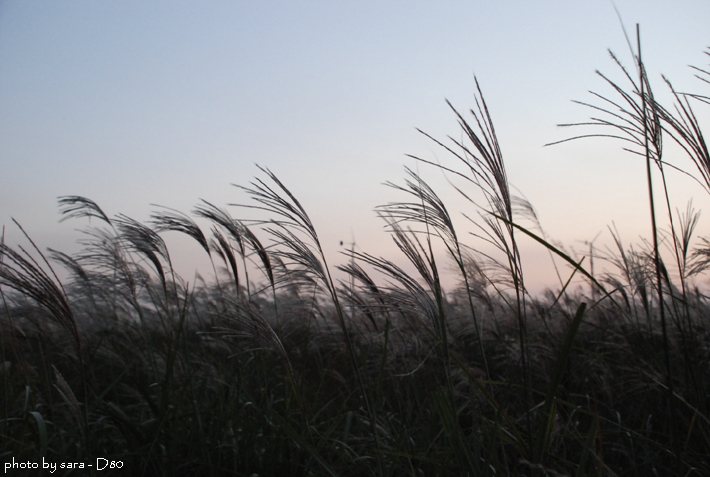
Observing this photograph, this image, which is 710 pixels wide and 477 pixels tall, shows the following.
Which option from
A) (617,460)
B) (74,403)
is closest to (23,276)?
(74,403)

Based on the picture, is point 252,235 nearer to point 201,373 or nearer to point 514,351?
point 201,373

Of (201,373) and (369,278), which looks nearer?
(369,278)

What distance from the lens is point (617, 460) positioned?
106 inches

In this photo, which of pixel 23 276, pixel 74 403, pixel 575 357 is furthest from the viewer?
pixel 575 357

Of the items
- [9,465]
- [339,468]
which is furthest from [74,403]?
[339,468]

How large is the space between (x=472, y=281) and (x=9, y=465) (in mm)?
2866

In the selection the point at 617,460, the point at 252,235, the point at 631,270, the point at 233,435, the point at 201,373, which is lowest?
the point at 617,460

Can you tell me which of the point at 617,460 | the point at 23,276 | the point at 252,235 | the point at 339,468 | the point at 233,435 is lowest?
the point at 617,460

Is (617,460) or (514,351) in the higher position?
(514,351)

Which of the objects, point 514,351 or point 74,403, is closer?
point 74,403

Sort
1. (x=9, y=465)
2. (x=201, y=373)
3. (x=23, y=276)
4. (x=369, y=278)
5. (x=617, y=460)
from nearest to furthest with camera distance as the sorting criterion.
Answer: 1. (x=23, y=276)
2. (x=369, y=278)
3. (x=9, y=465)
4. (x=617, y=460)
5. (x=201, y=373)

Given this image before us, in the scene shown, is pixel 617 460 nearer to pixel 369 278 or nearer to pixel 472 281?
pixel 472 281

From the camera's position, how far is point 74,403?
1.74 m

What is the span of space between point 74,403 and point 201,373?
1.46 metres
